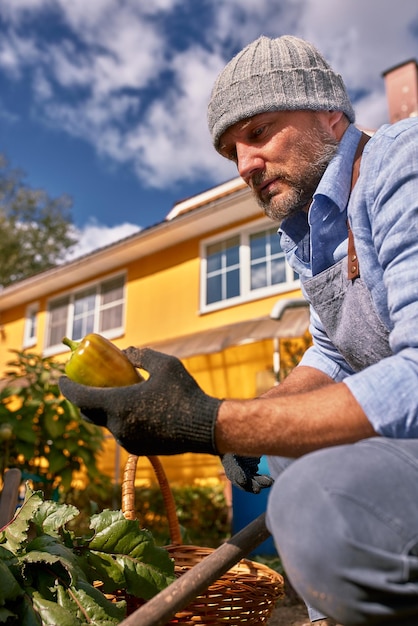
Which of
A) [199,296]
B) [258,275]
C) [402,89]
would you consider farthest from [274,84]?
[402,89]

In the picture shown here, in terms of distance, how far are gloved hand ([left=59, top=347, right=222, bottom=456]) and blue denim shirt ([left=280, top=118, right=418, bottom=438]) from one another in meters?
0.31

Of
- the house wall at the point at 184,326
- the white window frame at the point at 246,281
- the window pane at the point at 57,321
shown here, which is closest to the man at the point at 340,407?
the house wall at the point at 184,326

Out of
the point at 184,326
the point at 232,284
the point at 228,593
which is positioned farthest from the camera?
the point at 184,326

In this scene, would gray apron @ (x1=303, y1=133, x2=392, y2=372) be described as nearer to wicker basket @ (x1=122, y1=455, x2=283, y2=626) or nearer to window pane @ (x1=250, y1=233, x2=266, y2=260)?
wicker basket @ (x1=122, y1=455, x2=283, y2=626)

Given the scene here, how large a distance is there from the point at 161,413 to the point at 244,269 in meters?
9.16

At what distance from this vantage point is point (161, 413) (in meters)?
1.29

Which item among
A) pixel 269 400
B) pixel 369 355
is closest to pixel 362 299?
pixel 369 355

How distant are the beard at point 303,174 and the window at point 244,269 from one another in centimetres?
769

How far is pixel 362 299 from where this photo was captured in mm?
1699

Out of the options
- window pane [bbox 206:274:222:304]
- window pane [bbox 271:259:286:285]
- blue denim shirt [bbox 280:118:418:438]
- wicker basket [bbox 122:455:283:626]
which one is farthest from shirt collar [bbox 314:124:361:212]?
window pane [bbox 206:274:222:304]

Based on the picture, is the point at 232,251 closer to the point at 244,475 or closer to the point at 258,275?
the point at 258,275

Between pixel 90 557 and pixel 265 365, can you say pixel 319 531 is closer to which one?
pixel 90 557

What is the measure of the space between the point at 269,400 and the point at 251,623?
99 centimetres

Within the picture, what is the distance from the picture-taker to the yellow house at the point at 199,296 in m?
9.54
